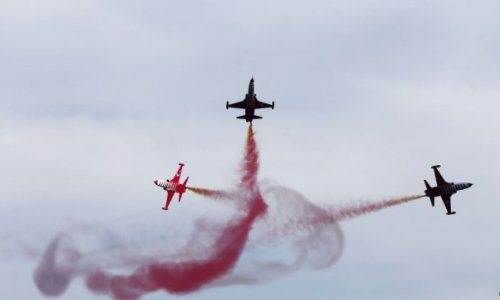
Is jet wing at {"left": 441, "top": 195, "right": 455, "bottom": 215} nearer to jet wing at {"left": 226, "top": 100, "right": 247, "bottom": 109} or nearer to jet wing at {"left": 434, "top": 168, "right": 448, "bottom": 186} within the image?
jet wing at {"left": 434, "top": 168, "right": 448, "bottom": 186}

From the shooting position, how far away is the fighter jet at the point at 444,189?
111062 mm

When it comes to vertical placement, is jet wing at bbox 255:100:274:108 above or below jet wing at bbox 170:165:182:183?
above

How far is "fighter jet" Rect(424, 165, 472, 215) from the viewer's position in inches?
4373

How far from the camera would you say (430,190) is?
111m

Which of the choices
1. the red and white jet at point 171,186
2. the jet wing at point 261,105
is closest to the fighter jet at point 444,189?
the jet wing at point 261,105

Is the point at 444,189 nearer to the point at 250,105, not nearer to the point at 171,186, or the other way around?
the point at 250,105

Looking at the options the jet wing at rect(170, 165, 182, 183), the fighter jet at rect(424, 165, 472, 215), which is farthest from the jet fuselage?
the jet wing at rect(170, 165, 182, 183)

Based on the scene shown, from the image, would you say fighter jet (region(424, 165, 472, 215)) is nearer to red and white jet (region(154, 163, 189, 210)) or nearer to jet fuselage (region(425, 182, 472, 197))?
jet fuselage (region(425, 182, 472, 197))

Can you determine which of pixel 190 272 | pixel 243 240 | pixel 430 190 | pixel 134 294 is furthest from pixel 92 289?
pixel 430 190

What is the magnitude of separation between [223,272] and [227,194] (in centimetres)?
1135

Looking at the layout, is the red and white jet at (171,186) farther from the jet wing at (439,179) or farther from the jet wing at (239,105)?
the jet wing at (439,179)

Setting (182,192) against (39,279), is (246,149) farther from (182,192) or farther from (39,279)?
(39,279)

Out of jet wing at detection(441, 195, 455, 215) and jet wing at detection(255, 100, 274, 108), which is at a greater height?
jet wing at detection(255, 100, 274, 108)

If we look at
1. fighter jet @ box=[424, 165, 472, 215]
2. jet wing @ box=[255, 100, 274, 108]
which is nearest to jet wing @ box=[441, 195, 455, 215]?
fighter jet @ box=[424, 165, 472, 215]
